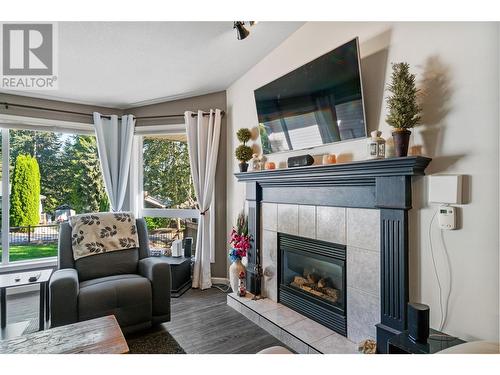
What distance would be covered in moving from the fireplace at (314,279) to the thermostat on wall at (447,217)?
695 mm

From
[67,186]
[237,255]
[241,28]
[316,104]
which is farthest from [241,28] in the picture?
[67,186]

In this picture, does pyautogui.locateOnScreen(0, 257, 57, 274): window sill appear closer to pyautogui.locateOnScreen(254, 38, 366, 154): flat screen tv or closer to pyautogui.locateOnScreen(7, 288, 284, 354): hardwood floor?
pyautogui.locateOnScreen(7, 288, 284, 354): hardwood floor

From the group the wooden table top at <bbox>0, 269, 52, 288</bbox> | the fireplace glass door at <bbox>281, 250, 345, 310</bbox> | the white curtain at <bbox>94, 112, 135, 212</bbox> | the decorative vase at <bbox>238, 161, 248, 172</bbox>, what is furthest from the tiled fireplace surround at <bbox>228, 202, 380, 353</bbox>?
the white curtain at <bbox>94, 112, 135, 212</bbox>

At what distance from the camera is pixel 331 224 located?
2086 mm

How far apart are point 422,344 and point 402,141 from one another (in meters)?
1.07

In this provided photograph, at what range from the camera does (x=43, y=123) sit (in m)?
3.42

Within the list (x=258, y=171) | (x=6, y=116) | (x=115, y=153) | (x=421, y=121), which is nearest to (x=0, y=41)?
(x=6, y=116)

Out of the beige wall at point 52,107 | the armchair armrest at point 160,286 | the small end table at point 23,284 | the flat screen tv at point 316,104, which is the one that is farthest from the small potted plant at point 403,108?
the beige wall at point 52,107

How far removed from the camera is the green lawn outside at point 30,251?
11.0 ft

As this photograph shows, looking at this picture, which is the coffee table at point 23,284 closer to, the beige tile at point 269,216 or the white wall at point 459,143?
the beige tile at point 269,216

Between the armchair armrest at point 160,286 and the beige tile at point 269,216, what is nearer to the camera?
the armchair armrest at point 160,286

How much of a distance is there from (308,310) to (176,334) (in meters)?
1.12

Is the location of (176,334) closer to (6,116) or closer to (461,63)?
(461,63)

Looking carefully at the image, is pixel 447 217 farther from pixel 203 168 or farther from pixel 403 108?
pixel 203 168
